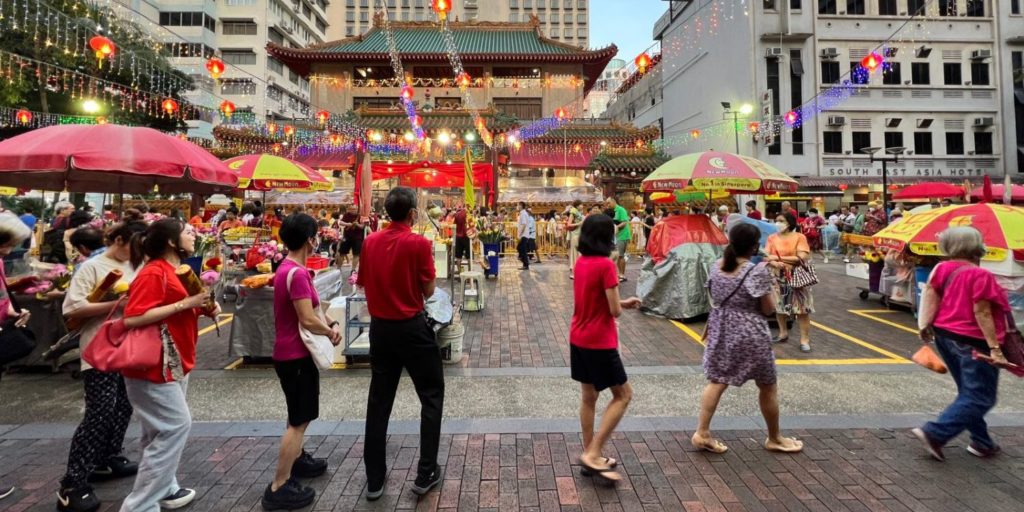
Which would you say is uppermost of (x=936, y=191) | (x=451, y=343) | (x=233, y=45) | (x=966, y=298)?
(x=233, y=45)

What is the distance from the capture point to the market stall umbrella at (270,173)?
348 inches

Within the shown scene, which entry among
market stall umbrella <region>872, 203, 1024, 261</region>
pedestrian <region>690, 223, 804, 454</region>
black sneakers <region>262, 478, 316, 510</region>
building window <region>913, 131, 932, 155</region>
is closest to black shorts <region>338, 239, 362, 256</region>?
black sneakers <region>262, 478, 316, 510</region>

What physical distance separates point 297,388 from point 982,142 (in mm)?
39343

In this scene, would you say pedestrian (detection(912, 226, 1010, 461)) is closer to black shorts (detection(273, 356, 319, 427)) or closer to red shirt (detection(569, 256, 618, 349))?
red shirt (detection(569, 256, 618, 349))

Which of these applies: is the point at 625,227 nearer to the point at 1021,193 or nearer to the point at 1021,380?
the point at 1021,380

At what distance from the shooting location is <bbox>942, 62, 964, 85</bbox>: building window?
27781 millimetres

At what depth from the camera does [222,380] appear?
5180mm

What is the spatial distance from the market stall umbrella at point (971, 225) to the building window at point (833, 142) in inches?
996

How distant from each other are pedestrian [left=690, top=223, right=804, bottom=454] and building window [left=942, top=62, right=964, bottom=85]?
35.7 metres

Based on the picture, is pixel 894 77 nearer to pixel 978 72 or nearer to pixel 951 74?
pixel 951 74

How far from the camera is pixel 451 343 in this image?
569 centimetres

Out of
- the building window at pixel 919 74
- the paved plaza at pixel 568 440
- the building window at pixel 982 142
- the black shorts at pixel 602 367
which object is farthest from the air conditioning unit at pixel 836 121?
the black shorts at pixel 602 367

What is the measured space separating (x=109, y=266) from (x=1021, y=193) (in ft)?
48.5

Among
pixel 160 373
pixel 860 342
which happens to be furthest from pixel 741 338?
pixel 860 342
